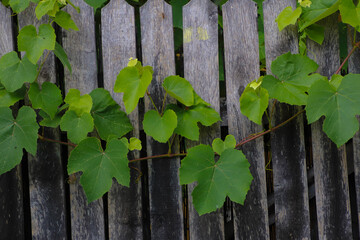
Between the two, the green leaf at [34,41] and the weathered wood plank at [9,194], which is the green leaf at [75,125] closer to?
the green leaf at [34,41]

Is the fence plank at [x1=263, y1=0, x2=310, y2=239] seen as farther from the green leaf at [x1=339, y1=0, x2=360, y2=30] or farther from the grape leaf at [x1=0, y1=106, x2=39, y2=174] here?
the grape leaf at [x1=0, y1=106, x2=39, y2=174]

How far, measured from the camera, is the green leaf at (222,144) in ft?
6.06

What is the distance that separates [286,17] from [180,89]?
607 millimetres

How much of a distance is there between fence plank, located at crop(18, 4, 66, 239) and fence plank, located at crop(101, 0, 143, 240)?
26 cm

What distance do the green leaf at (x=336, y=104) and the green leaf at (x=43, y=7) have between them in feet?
4.02

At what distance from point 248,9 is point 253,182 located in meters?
0.86

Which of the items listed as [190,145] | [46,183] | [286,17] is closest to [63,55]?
[46,183]

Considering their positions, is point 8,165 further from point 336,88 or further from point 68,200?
point 336,88

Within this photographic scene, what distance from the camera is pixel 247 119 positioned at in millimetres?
1954

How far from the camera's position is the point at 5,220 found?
198 cm

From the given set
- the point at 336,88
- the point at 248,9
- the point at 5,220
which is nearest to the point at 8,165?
the point at 5,220

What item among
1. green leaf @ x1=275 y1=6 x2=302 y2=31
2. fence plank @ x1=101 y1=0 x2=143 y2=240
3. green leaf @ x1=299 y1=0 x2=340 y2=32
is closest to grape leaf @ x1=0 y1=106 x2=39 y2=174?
fence plank @ x1=101 y1=0 x2=143 y2=240

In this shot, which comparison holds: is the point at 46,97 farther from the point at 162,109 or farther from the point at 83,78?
the point at 162,109

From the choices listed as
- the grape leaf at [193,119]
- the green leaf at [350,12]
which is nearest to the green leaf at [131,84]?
the grape leaf at [193,119]
